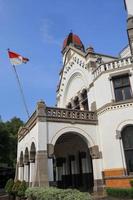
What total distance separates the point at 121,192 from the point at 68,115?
21.6 ft

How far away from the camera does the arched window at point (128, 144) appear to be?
16.6 metres

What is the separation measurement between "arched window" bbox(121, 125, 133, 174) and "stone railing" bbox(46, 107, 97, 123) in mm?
2797

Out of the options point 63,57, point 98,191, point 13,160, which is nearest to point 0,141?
point 13,160

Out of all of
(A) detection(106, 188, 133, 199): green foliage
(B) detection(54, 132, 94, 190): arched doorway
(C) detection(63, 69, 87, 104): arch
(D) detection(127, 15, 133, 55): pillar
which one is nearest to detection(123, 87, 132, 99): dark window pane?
(D) detection(127, 15, 133, 55): pillar

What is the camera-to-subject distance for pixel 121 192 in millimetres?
14383

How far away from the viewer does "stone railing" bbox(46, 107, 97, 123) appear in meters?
17.3

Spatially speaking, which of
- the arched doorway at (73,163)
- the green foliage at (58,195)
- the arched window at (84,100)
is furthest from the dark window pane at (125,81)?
the green foliage at (58,195)

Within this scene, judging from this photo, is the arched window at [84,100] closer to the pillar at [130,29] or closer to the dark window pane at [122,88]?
the dark window pane at [122,88]

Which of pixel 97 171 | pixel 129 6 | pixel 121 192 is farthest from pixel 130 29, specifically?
pixel 121 192

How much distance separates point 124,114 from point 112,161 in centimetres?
348

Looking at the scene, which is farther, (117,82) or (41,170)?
(117,82)

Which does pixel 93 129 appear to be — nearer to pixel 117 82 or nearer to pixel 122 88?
pixel 122 88

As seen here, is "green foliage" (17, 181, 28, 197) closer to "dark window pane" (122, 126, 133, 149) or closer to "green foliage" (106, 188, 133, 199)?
"green foliage" (106, 188, 133, 199)

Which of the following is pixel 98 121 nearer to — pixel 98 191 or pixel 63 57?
pixel 98 191
